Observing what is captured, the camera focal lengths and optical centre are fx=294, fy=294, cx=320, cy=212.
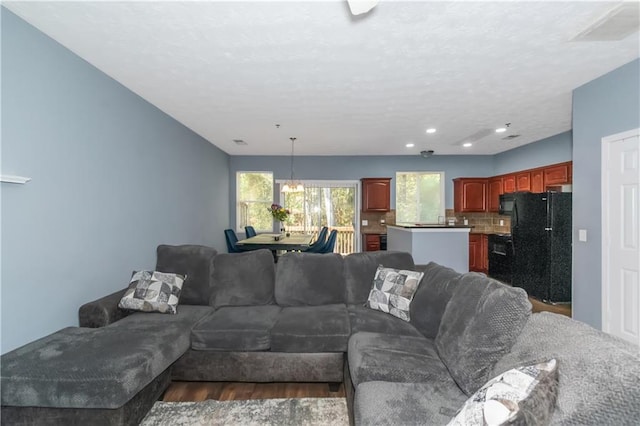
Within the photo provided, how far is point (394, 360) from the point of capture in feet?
5.65

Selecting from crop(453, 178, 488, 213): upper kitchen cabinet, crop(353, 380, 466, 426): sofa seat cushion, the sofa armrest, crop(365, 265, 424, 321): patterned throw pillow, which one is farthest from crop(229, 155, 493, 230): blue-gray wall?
crop(353, 380, 466, 426): sofa seat cushion

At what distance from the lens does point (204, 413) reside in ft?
6.54

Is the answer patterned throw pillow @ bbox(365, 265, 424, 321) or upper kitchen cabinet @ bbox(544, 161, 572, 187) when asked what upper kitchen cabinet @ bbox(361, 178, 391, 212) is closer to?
upper kitchen cabinet @ bbox(544, 161, 572, 187)

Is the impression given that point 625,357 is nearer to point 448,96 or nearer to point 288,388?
point 288,388

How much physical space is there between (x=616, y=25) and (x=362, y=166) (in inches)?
200

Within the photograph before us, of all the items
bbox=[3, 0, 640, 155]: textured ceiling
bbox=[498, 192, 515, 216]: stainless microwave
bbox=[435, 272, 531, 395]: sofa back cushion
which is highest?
bbox=[3, 0, 640, 155]: textured ceiling

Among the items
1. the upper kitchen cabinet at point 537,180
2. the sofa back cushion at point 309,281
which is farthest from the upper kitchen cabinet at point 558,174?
the sofa back cushion at point 309,281

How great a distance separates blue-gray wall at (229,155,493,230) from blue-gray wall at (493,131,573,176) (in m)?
0.37

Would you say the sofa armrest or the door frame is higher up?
the door frame

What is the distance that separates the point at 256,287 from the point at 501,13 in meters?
2.89

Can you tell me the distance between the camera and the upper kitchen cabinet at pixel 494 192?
21.1ft

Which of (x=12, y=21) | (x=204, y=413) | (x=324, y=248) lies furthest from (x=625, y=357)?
(x=324, y=248)

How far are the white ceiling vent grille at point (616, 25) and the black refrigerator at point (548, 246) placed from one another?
261 centimetres

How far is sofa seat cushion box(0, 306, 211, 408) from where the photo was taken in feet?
5.16
